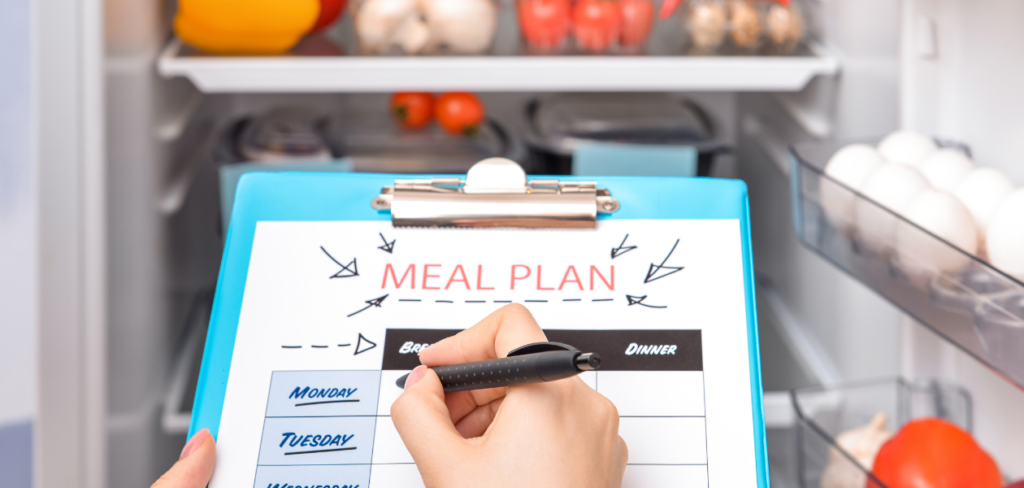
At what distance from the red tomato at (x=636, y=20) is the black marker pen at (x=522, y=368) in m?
0.73

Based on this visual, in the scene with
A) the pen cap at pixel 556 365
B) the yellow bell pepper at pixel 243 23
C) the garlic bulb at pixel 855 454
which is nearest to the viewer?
the pen cap at pixel 556 365

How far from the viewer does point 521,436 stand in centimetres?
48

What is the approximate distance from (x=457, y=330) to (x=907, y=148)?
570 mm

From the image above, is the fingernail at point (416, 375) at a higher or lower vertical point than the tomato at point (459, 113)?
lower

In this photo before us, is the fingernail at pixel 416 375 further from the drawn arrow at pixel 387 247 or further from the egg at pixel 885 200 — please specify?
the egg at pixel 885 200

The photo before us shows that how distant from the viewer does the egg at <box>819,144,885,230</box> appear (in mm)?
785

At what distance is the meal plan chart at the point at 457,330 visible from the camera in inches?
21.3

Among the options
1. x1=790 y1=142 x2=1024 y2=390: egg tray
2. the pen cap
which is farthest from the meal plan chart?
x1=790 y1=142 x2=1024 y2=390: egg tray

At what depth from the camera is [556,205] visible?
1.98 ft

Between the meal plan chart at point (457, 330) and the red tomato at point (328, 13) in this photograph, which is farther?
the red tomato at point (328, 13)

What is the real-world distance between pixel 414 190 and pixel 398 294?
3.5 inches

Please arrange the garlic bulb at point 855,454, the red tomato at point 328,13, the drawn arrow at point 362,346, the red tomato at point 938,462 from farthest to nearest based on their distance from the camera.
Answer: the red tomato at point 328,13
the garlic bulb at point 855,454
the red tomato at point 938,462
the drawn arrow at point 362,346

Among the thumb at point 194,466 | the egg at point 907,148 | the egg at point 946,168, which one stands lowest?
the thumb at point 194,466

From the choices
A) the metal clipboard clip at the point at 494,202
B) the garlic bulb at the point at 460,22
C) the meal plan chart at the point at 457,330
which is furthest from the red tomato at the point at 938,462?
the garlic bulb at the point at 460,22
